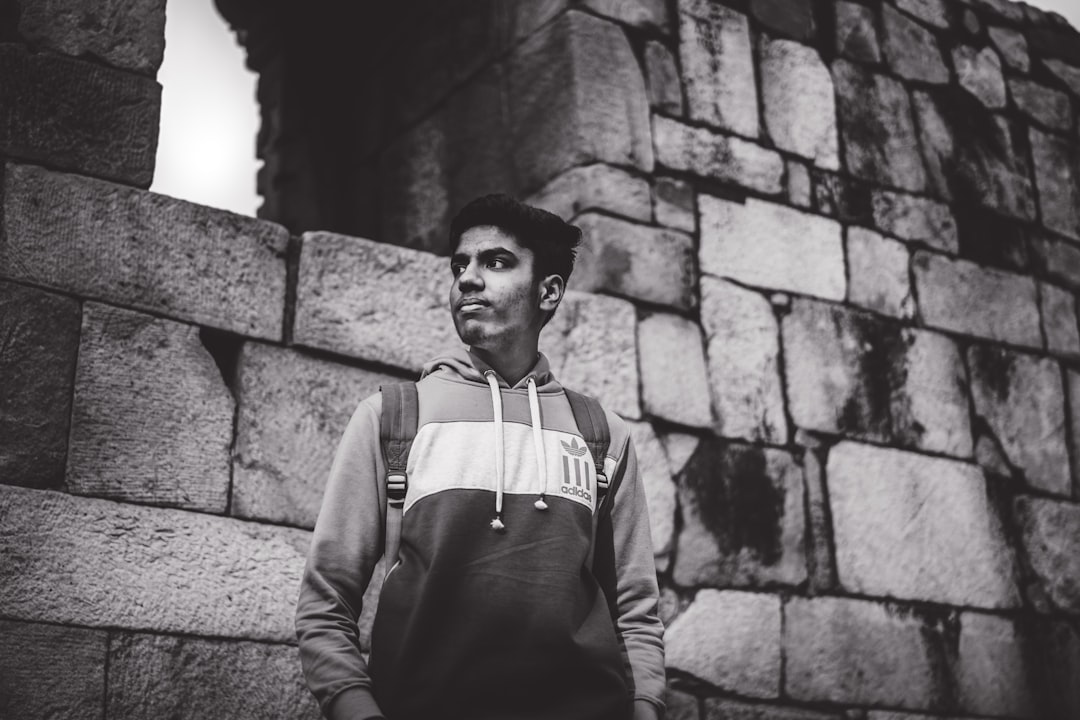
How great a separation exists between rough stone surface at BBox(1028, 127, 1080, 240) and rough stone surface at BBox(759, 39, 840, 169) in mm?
1077

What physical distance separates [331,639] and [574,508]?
45 cm

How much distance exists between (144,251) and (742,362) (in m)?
1.86

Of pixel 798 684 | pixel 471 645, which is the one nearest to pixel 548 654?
pixel 471 645

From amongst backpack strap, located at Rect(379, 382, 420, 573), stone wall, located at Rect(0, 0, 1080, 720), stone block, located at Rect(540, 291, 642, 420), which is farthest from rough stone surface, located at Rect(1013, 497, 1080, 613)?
backpack strap, located at Rect(379, 382, 420, 573)

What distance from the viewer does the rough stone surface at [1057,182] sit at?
482 centimetres

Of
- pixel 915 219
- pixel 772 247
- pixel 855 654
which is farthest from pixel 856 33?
pixel 855 654

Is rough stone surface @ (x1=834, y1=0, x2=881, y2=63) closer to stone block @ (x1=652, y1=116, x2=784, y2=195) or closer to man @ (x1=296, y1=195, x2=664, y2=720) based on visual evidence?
stone block @ (x1=652, y1=116, x2=784, y2=195)

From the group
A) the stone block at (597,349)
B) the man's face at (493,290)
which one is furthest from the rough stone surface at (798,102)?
the man's face at (493,290)

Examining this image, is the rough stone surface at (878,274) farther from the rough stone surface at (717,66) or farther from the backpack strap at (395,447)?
the backpack strap at (395,447)

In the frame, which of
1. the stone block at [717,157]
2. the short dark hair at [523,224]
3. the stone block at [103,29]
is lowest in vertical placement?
the short dark hair at [523,224]

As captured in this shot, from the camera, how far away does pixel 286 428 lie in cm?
307

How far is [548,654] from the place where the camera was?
1.86 meters

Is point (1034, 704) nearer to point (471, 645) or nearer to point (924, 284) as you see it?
point (924, 284)

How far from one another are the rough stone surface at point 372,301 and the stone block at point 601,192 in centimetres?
55
